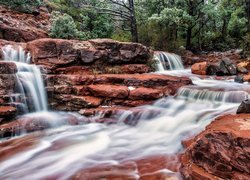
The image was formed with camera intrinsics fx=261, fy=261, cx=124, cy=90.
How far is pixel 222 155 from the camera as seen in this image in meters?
3.58

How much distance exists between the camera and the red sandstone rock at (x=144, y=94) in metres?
8.06

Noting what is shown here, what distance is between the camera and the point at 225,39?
21094 millimetres

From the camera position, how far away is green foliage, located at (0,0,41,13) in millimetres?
16094

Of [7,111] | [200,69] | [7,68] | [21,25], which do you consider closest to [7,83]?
[7,68]

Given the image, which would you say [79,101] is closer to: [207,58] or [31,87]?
[31,87]

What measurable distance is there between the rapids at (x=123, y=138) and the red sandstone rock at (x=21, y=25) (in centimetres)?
698

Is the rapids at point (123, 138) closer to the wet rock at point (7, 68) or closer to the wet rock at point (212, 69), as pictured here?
the wet rock at point (7, 68)

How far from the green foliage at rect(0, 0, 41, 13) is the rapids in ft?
36.8

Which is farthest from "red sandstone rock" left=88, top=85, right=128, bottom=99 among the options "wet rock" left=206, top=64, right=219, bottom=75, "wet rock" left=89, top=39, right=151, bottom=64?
"wet rock" left=206, top=64, right=219, bottom=75

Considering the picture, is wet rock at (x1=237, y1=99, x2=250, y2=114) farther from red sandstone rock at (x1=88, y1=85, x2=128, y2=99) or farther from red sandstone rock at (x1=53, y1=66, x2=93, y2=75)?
red sandstone rock at (x1=53, y1=66, x2=93, y2=75)

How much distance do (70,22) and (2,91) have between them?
7445mm

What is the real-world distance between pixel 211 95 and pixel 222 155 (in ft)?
15.9

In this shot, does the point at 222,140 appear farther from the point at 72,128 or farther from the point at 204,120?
the point at 72,128

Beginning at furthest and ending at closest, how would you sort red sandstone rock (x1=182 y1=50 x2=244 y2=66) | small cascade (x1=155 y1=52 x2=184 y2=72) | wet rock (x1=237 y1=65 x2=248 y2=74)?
red sandstone rock (x1=182 y1=50 x2=244 y2=66), small cascade (x1=155 y1=52 x2=184 y2=72), wet rock (x1=237 y1=65 x2=248 y2=74)
